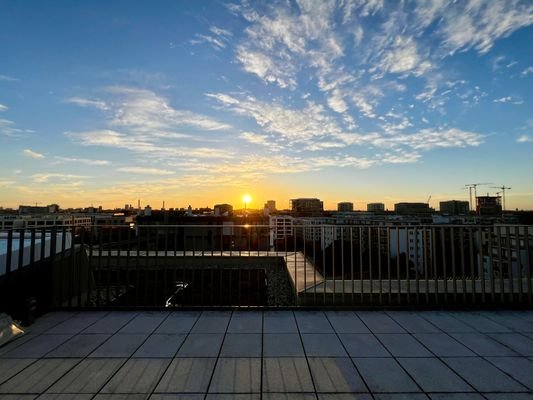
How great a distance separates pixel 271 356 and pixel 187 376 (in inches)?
27.2

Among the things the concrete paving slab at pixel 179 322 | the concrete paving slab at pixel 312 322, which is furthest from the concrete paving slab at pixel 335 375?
the concrete paving slab at pixel 179 322

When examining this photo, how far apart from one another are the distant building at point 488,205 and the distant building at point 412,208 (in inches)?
536

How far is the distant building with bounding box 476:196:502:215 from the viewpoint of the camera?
255 ft

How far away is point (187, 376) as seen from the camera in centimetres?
192

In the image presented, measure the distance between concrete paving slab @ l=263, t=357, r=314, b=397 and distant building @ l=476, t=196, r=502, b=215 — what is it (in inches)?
3878

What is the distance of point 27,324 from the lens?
2.86 metres

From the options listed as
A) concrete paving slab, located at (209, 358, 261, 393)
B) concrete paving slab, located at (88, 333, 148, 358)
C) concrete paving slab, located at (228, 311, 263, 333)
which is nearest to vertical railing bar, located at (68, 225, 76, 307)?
concrete paving slab, located at (88, 333, 148, 358)

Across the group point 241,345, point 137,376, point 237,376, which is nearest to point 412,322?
point 241,345

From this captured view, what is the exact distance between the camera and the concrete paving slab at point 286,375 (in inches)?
70.4

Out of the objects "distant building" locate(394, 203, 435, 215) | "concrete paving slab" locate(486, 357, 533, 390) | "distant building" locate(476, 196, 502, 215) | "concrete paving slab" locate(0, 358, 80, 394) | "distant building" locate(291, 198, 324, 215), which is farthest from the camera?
"distant building" locate(291, 198, 324, 215)

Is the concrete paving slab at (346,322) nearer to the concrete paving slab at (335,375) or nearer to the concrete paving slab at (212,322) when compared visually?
the concrete paving slab at (335,375)

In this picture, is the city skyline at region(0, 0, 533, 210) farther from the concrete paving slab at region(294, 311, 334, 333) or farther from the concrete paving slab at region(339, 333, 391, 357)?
the concrete paving slab at region(339, 333, 391, 357)

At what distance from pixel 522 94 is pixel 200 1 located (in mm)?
8331

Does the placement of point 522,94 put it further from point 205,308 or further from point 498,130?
point 205,308
